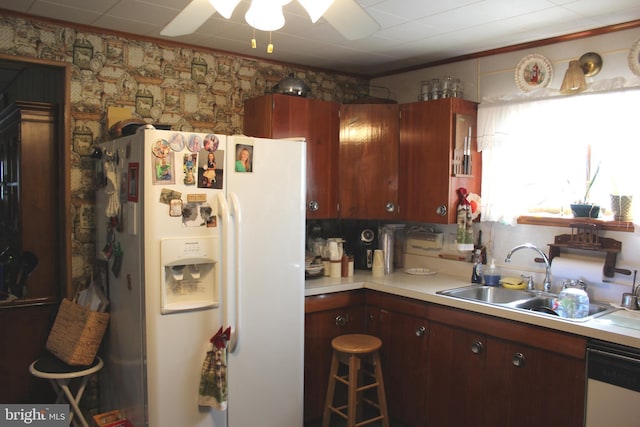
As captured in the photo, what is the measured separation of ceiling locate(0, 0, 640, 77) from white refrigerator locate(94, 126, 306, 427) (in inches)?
26.2

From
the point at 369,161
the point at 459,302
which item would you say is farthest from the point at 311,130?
the point at 459,302

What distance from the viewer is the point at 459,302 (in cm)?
264

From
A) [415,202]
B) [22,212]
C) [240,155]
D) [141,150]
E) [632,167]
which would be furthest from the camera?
[415,202]

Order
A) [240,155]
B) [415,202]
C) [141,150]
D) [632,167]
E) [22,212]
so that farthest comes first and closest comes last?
[415,202] < [22,212] < [632,167] < [240,155] < [141,150]

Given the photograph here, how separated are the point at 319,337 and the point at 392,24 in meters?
1.80

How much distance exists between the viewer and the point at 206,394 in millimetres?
2312

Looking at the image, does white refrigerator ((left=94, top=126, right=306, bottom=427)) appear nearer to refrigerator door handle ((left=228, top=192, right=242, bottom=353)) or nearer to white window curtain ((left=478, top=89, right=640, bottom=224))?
refrigerator door handle ((left=228, top=192, right=242, bottom=353))

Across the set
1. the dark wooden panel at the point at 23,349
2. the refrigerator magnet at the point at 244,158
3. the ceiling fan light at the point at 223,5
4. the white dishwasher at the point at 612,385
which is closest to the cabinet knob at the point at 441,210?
the white dishwasher at the point at 612,385

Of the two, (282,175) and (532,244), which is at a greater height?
(282,175)

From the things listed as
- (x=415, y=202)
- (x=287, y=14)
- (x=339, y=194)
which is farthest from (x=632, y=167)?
(x=287, y=14)

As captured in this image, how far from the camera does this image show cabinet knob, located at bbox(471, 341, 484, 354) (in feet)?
8.39

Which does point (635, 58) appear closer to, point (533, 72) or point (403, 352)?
point (533, 72)

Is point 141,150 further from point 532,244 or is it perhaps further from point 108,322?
point 532,244

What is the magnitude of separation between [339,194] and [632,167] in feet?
5.51
